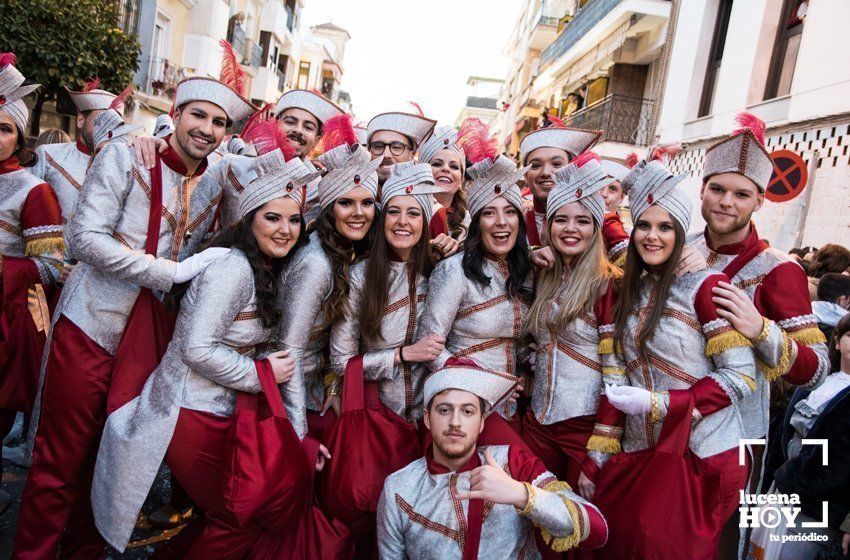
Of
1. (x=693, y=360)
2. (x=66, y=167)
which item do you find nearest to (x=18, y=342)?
(x=66, y=167)

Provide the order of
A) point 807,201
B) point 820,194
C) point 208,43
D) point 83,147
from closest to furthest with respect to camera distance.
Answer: point 83,147
point 820,194
point 807,201
point 208,43

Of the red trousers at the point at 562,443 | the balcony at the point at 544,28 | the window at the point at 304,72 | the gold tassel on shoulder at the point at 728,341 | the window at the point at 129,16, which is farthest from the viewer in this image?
the window at the point at 304,72

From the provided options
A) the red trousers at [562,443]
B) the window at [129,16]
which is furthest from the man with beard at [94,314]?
the window at [129,16]

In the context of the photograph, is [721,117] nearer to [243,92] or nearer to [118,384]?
[243,92]

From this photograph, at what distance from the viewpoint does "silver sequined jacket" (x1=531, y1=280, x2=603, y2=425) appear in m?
3.20

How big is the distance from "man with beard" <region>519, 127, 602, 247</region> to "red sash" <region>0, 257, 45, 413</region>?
3.04 meters

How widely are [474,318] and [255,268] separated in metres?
1.14

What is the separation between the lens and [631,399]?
2.77m

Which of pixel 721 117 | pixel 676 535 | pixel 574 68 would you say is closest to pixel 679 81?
pixel 721 117

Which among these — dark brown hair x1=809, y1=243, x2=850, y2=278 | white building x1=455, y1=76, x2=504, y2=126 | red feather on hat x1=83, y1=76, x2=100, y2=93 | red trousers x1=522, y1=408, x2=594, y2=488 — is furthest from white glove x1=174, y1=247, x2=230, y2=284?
white building x1=455, y1=76, x2=504, y2=126

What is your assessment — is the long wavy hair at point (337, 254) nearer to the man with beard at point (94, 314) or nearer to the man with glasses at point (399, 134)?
the man with beard at point (94, 314)

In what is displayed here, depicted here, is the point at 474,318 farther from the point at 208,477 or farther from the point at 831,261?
the point at 831,261

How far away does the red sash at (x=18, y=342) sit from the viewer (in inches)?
137

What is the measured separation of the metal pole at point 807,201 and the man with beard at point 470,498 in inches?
273
